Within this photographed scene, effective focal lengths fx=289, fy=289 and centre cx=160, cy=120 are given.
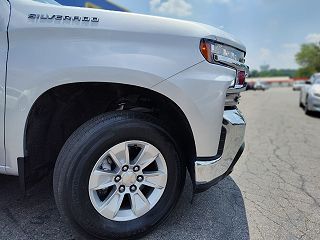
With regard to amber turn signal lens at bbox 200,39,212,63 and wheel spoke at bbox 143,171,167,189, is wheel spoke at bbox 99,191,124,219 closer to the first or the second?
wheel spoke at bbox 143,171,167,189

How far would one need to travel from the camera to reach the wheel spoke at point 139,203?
7.03 ft

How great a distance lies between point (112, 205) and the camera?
208 cm

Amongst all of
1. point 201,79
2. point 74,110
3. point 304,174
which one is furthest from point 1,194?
point 304,174

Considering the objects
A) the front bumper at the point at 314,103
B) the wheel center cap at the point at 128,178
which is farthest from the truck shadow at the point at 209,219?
the front bumper at the point at 314,103

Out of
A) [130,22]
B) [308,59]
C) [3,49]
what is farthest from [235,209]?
[308,59]

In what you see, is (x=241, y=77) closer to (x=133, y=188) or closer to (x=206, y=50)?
(x=206, y=50)

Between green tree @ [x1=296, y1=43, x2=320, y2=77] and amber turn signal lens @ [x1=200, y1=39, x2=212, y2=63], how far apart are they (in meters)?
84.4

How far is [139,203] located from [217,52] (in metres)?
1.25

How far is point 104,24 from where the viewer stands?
197 cm

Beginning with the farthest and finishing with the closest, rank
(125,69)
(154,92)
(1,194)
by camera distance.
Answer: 1. (1,194)
2. (154,92)
3. (125,69)

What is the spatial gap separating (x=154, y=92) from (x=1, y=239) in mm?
1551

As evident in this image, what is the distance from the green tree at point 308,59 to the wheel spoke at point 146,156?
84.7 meters

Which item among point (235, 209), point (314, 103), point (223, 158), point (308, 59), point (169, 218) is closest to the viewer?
point (223, 158)

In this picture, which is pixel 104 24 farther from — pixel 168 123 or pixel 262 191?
pixel 262 191
